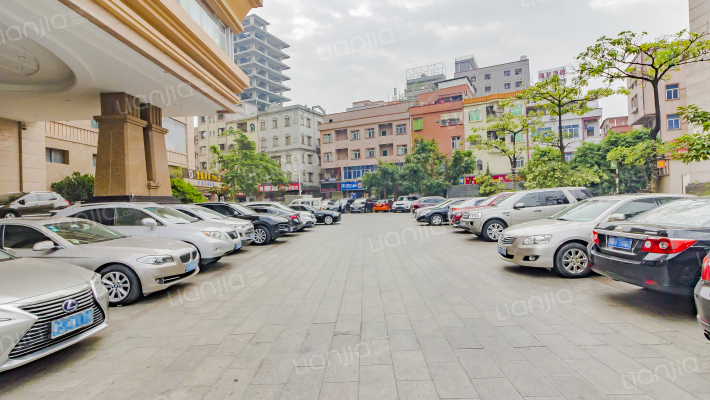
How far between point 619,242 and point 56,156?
86.3ft

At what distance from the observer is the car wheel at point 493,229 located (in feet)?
38.2

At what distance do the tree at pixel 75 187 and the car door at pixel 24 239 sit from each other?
18053mm

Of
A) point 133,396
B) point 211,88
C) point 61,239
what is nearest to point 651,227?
point 133,396

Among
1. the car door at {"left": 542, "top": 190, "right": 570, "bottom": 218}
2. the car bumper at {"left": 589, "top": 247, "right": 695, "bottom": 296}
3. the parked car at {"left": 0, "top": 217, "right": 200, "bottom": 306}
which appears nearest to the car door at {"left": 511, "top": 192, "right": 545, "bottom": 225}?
the car door at {"left": 542, "top": 190, "right": 570, "bottom": 218}

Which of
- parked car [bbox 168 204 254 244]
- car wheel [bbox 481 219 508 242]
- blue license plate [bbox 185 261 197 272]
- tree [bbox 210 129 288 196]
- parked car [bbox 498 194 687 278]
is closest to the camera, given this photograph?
blue license plate [bbox 185 261 197 272]

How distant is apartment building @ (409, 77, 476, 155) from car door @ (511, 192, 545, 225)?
31.0 m

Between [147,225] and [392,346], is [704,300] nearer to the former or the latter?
[392,346]

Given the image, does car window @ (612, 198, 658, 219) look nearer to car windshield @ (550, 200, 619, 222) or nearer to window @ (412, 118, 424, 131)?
car windshield @ (550, 200, 619, 222)

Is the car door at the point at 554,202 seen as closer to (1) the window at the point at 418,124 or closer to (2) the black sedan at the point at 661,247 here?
(2) the black sedan at the point at 661,247

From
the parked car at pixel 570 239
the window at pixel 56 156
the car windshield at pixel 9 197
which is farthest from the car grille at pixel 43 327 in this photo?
the window at pixel 56 156

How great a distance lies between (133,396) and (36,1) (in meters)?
8.10

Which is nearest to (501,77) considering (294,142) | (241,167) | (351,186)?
(351,186)

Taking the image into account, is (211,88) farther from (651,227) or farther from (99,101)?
(651,227)

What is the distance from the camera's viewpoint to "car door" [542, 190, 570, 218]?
1077cm
